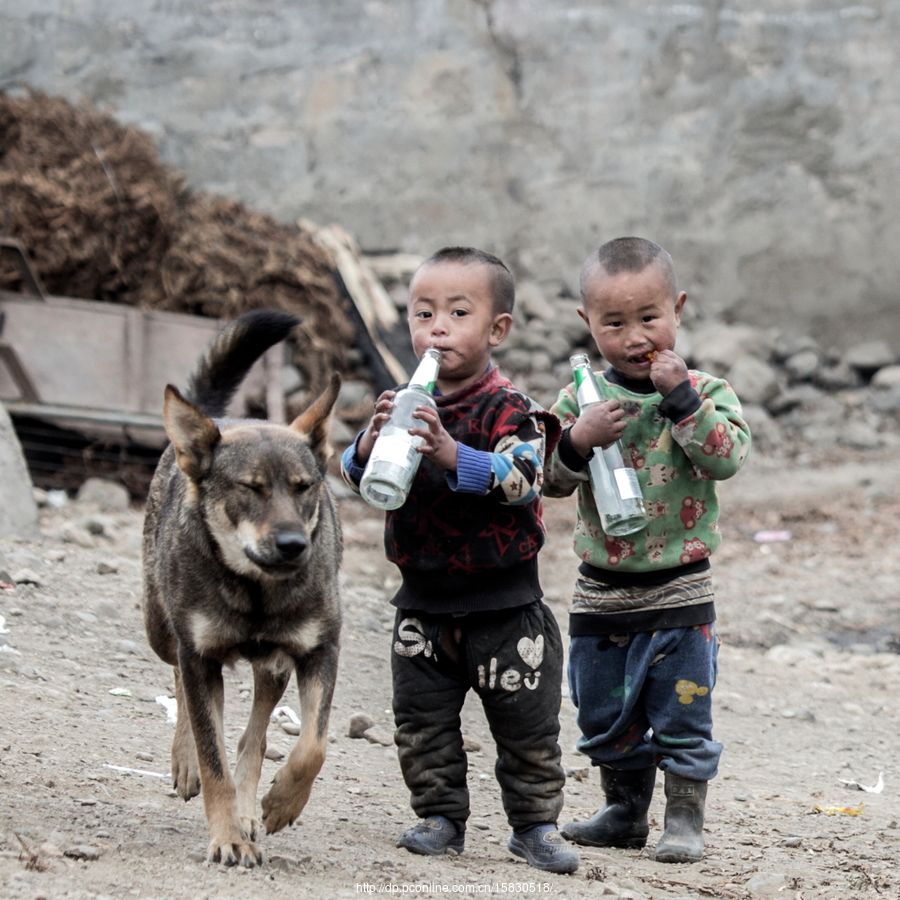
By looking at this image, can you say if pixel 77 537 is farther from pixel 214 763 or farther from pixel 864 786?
pixel 864 786

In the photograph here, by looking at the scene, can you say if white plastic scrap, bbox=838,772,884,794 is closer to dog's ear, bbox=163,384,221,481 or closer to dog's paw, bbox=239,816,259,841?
dog's paw, bbox=239,816,259,841

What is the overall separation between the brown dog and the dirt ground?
19 centimetres

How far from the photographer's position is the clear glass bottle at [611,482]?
137 inches

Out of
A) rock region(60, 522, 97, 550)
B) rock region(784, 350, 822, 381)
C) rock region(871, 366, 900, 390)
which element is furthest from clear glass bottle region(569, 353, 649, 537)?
rock region(871, 366, 900, 390)

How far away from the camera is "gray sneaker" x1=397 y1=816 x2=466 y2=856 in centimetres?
334

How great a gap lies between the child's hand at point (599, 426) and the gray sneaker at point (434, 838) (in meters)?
1.15

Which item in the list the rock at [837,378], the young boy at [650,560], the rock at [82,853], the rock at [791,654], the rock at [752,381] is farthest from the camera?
the rock at [837,378]

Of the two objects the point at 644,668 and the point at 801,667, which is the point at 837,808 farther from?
the point at 801,667

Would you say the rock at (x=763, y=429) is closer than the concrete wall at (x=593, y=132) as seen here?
Yes

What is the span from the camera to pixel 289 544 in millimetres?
3055

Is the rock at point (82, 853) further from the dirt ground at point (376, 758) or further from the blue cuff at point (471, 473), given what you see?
the blue cuff at point (471, 473)

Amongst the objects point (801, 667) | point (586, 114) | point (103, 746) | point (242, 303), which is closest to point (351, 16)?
point (586, 114)

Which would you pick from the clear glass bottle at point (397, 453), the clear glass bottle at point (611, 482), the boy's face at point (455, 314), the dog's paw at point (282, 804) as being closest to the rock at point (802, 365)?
the clear glass bottle at point (611, 482)

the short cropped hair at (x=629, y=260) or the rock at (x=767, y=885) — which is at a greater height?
the short cropped hair at (x=629, y=260)
